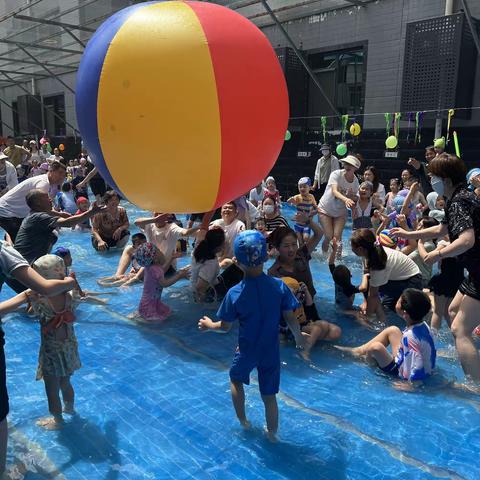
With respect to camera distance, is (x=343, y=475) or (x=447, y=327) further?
(x=447, y=327)

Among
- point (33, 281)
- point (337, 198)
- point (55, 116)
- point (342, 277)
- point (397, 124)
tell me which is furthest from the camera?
point (55, 116)

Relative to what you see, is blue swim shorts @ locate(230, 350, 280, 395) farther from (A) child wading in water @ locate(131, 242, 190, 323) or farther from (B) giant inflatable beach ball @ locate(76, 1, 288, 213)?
(A) child wading in water @ locate(131, 242, 190, 323)

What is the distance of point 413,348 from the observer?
3.48 meters

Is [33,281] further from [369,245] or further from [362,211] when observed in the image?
[362,211]

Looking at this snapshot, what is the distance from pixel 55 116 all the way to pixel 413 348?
2374 centimetres

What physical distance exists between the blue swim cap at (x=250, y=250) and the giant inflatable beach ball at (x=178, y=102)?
83 cm

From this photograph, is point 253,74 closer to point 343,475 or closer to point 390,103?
point 343,475

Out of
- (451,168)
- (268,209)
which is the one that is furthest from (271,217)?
(451,168)

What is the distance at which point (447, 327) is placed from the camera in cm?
456

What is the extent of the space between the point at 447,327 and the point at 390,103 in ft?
29.5

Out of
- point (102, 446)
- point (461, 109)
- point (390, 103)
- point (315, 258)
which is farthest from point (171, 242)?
point (390, 103)

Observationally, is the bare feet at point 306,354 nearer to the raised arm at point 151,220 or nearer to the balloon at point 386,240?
the balloon at point 386,240

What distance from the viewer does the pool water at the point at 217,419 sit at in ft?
8.80

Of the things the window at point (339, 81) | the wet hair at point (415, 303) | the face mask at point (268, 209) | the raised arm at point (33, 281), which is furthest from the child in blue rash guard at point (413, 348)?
the window at point (339, 81)
